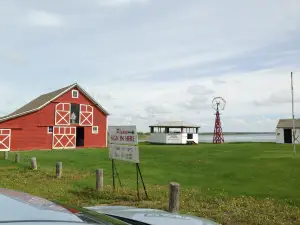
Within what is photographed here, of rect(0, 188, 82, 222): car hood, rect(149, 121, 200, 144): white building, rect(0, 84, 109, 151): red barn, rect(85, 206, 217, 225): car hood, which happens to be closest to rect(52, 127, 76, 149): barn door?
rect(0, 84, 109, 151): red barn

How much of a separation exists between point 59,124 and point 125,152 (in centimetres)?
2895

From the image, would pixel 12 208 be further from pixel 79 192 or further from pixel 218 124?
pixel 218 124

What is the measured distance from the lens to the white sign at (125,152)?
10.8 metres

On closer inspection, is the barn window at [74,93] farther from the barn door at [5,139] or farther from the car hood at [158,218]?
the car hood at [158,218]

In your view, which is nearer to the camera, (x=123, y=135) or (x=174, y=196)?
(x=174, y=196)

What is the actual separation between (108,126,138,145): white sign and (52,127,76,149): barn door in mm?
27549

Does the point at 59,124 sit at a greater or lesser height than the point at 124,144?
greater

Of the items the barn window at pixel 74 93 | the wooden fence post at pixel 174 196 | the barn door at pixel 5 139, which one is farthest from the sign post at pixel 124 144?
the barn window at pixel 74 93

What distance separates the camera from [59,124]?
3862 centimetres

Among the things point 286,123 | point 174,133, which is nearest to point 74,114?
point 174,133

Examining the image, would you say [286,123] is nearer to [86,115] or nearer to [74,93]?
[86,115]

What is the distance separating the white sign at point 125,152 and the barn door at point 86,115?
29.2m

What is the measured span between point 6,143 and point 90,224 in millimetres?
36339

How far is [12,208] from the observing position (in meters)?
1.84
